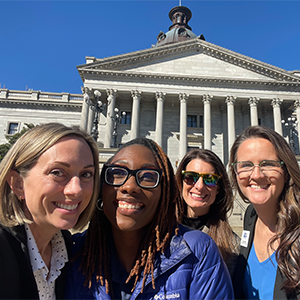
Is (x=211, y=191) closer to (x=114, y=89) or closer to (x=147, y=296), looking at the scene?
(x=147, y=296)

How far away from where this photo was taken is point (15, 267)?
67.8 inches

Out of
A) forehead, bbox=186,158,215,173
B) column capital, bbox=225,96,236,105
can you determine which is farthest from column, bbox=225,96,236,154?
forehead, bbox=186,158,215,173

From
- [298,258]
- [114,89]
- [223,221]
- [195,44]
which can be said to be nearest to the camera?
[298,258]

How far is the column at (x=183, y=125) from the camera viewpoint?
2880cm

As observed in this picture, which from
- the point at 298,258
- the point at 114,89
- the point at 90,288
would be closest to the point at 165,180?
the point at 90,288

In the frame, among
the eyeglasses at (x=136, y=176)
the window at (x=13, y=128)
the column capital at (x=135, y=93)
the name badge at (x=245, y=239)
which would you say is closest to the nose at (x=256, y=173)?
the name badge at (x=245, y=239)

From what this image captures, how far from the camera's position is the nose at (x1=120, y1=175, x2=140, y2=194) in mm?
2059

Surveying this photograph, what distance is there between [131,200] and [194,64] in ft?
109

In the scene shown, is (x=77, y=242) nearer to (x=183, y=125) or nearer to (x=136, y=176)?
(x=136, y=176)

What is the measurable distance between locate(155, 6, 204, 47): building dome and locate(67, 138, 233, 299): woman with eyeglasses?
51.6m

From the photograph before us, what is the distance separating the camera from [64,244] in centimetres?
221

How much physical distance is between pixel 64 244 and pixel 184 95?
29855mm

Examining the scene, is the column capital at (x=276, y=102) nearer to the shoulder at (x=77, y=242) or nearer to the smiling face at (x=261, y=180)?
the smiling face at (x=261, y=180)

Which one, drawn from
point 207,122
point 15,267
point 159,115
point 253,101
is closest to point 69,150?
point 15,267
